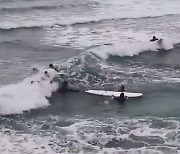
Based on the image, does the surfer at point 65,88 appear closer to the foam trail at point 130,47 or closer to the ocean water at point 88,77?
the ocean water at point 88,77

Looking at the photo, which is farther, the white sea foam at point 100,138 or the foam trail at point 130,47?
the foam trail at point 130,47

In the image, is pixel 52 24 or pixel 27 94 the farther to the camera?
pixel 52 24

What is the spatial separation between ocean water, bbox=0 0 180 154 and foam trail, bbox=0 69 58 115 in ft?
0.15

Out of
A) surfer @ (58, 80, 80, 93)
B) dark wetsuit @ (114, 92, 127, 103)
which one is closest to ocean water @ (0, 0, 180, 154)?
dark wetsuit @ (114, 92, 127, 103)

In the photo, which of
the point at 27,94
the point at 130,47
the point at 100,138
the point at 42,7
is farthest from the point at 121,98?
the point at 42,7

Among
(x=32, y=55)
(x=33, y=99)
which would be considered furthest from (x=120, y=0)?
(x=33, y=99)

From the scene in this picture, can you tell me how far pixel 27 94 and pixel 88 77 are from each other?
12.5 ft

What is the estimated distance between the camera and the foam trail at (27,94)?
2108 centimetres

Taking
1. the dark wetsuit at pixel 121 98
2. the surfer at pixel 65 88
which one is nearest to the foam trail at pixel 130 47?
the surfer at pixel 65 88

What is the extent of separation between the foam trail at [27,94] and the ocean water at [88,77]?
45 millimetres

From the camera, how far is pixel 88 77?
82.1 feet

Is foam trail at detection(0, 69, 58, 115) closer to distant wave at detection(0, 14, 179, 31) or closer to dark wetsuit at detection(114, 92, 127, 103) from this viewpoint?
dark wetsuit at detection(114, 92, 127, 103)

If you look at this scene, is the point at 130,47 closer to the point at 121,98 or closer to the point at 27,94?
the point at 121,98

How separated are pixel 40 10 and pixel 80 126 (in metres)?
23.4
